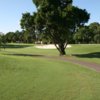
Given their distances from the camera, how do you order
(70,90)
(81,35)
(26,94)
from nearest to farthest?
(26,94) < (70,90) < (81,35)

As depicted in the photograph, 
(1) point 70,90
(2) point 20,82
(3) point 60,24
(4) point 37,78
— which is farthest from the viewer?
(3) point 60,24

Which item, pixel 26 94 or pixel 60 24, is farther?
pixel 60 24

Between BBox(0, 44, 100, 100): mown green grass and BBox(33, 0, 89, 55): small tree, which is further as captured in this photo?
BBox(33, 0, 89, 55): small tree

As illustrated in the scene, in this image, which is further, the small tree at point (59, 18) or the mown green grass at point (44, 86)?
the small tree at point (59, 18)

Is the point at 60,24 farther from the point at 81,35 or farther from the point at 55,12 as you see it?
the point at 81,35

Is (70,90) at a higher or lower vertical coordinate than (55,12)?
lower

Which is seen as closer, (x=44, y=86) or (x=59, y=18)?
(x=44, y=86)

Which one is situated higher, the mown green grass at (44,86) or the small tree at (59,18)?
the small tree at (59,18)

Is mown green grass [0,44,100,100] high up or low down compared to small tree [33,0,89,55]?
down

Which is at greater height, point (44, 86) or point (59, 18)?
point (59, 18)

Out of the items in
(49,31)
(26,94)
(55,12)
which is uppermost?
(55,12)

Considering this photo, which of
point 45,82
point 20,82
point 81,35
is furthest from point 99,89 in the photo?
point 81,35

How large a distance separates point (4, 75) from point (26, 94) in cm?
479

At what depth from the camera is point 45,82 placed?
1570cm
